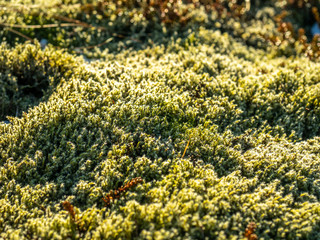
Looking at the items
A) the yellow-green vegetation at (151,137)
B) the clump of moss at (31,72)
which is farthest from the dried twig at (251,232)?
the clump of moss at (31,72)

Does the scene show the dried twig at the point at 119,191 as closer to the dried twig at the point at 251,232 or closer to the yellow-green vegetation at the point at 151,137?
the yellow-green vegetation at the point at 151,137

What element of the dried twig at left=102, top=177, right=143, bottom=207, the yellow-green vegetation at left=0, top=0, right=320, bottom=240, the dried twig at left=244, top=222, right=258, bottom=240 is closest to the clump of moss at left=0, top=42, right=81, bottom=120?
the yellow-green vegetation at left=0, top=0, right=320, bottom=240

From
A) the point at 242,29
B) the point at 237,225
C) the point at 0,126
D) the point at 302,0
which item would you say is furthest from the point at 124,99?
the point at 302,0

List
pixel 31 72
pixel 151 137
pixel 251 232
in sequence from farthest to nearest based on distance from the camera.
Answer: pixel 31 72 < pixel 151 137 < pixel 251 232

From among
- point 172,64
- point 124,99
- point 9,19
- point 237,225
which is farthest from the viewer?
point 9,19

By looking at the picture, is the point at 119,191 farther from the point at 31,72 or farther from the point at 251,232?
the point at 31,72

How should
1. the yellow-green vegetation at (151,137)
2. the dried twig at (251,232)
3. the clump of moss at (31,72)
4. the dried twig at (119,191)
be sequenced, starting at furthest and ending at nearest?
the clump of moss at (31,72) < the dried twig at (119,191) < the yellow-green vegetation at (151,137) < the dried twig at (251,232)

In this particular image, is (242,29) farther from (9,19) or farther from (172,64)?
(9,19)

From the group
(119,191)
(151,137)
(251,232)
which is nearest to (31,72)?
(151,137)

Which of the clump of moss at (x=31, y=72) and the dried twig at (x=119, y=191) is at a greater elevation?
the clump of moss at (x=31, y=72)
